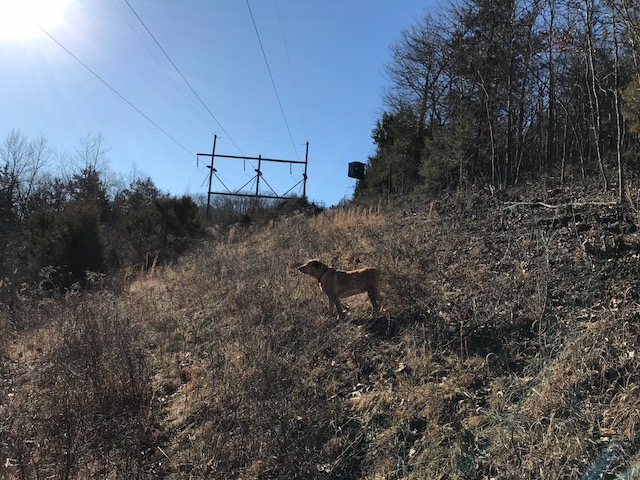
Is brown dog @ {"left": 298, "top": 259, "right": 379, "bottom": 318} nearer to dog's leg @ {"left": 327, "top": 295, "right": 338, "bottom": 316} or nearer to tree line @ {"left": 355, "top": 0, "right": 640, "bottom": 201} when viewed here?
dog's leg @ {"left": 327, "top": 295, "right": 338, "bottom": 316}

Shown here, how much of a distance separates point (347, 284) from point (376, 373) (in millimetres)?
1617

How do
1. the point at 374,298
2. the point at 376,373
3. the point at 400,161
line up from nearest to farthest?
the point at 376,373 < the point at 374,298 < the point at 400,161

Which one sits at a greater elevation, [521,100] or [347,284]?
[521,100]

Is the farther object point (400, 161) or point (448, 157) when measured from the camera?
point (400, 161)

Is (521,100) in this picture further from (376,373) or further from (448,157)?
(376,373)

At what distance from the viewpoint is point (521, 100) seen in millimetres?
13312


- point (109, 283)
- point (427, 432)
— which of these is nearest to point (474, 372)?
point (427, 432)

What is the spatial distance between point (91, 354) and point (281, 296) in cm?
282

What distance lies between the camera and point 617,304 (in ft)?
14.6

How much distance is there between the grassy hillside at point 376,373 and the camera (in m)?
3.37

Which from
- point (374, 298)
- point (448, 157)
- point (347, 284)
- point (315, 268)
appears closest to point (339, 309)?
point (347, 284)

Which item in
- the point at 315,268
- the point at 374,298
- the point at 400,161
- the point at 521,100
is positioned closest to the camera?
the point at 374,298

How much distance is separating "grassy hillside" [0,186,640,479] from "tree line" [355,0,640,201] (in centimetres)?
283

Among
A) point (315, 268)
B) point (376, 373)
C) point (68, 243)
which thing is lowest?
point (376, 373)
